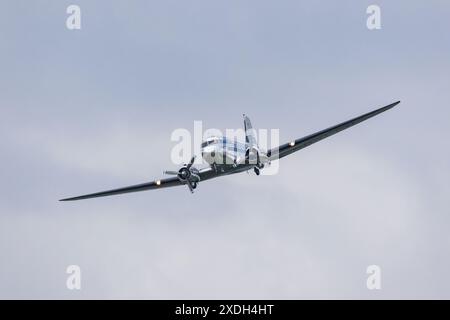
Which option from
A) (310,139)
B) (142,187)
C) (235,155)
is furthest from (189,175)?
(310,139)

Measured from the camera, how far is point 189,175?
82500 mm

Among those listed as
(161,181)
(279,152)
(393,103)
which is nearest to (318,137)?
(279,152)

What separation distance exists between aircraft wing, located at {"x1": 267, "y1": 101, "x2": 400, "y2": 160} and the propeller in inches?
285

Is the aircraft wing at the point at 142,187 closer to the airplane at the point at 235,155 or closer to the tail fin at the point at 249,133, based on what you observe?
the airplane at the point at 235,155

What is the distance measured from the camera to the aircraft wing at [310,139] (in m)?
80.1

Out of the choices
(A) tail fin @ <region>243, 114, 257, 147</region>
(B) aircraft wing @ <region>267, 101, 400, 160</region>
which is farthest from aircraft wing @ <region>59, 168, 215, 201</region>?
(B) aircraft wing @ <region>267, 101, 400, 160</region>

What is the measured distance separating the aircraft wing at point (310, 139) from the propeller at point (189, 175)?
723 centimetres

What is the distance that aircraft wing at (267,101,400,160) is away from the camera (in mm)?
80081

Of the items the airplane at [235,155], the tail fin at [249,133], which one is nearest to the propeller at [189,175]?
the airplane at [235,155]

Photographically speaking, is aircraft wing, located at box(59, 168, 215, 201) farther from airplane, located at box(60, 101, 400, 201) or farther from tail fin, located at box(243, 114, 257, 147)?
tail fin, located at box(243, 114, 257, 147)

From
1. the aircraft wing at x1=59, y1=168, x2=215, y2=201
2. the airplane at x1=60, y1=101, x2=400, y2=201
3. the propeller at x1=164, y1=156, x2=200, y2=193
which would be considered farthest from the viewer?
the aircraft wing at x1=59, y1=168, x2=215, y2=201
